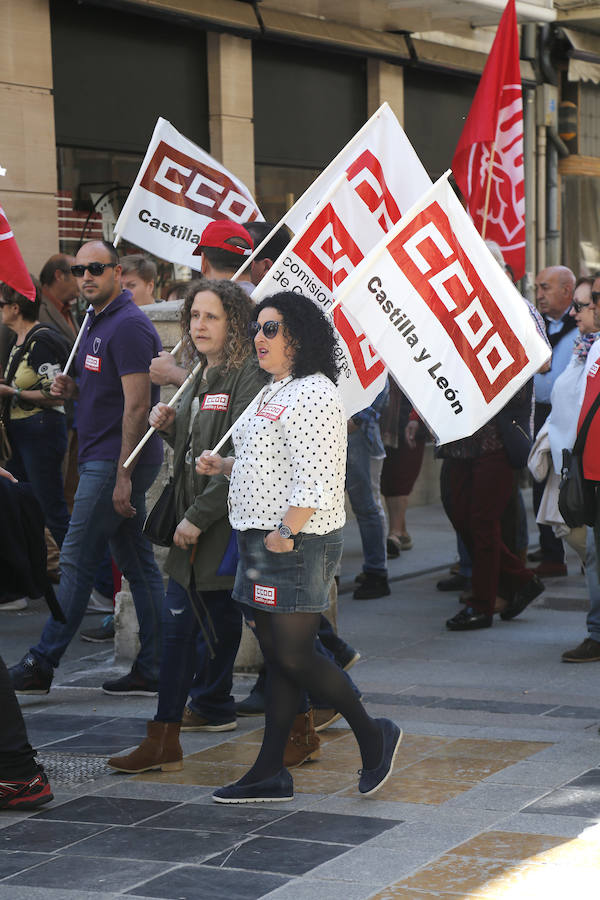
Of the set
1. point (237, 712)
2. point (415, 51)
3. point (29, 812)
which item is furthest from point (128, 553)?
point (415, 51)

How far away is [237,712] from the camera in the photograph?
6324 mm

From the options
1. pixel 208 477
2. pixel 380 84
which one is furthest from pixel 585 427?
pixel 380 84

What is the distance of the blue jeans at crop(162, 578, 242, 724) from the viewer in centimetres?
545

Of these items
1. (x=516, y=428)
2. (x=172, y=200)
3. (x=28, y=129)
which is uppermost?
(x=28, y=129)

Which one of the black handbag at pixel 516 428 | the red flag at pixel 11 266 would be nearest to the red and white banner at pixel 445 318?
the red flag at pixel 11 266

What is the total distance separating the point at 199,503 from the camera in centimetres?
545

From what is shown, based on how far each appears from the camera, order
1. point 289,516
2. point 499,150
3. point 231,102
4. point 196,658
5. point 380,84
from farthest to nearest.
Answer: point 380,84
point 231,102
point 499,150
point 196,658
point 289,516

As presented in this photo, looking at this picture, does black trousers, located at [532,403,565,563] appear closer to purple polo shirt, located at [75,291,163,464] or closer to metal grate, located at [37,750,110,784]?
purple polo shirt, located at [75,291,163,464]

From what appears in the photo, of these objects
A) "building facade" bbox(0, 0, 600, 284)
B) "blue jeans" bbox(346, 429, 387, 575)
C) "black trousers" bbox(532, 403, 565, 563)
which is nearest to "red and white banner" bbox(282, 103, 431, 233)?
"blue jeans" bbox(346, 429, 387, 575)

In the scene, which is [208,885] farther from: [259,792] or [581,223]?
[581,223]

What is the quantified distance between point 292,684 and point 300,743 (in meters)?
0.55

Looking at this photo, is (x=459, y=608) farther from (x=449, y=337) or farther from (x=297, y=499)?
(x=297, y=499)

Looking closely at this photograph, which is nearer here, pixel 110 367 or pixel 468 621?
pixel 110 367

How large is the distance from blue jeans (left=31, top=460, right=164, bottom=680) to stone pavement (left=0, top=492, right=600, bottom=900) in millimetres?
276
